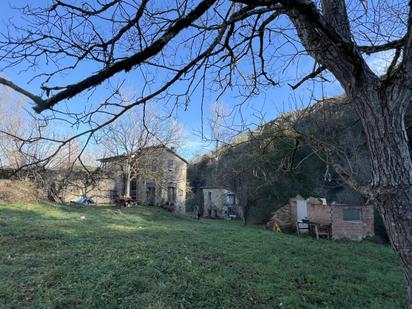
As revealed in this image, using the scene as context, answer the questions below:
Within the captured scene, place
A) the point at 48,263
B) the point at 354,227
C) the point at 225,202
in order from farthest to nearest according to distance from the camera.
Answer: the point at 225,202 < the point at 354,227 < the point at 48,263

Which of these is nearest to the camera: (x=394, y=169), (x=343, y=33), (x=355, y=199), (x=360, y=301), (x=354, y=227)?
(x=394, y=169)

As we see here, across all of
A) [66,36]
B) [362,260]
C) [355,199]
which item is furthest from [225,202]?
[66,36]

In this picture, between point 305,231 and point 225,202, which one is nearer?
point 305,231

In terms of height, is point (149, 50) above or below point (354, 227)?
above

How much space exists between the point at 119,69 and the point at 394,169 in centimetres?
155

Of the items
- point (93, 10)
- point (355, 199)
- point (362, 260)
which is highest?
point (93, 10)

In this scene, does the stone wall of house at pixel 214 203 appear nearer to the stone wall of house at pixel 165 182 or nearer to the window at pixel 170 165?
the stone wall of house at pixel 165 182

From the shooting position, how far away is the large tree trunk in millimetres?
1778

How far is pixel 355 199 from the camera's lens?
16734 millimetres

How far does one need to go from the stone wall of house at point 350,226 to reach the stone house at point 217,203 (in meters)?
16.1

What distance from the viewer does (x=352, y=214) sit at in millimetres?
14000

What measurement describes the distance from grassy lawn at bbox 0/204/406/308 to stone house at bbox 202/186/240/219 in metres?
21.7

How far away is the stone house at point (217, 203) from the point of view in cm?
3030

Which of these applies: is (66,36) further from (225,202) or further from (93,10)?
(225,202)
